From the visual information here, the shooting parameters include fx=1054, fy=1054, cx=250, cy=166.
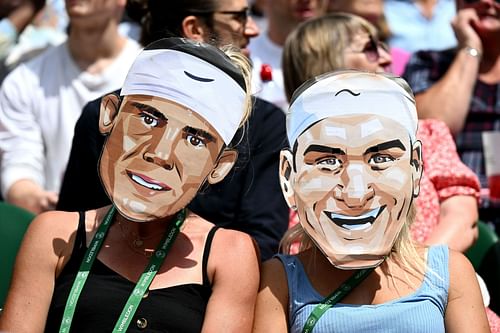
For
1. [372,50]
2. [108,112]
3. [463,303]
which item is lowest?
[372,50]

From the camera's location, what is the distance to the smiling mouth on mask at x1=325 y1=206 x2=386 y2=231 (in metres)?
2.35

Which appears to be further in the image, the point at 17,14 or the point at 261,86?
the point at 17,14

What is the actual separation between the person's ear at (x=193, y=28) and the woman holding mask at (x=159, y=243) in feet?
2.49

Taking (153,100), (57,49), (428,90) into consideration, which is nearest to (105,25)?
(57,49)

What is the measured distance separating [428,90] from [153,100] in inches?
77.4

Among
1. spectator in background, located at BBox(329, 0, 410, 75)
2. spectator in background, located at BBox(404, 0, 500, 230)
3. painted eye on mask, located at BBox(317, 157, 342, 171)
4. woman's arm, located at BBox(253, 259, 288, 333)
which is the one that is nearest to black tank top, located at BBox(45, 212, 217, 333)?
woman's arm, located at BBox(253, 259, 288, 333)

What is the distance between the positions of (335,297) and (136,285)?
0.45 metres

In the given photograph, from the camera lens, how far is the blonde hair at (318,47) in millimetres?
3418

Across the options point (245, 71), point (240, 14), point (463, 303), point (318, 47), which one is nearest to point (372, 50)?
point (318, 47)

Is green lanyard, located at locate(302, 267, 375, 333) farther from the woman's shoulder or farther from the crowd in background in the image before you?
the woman's shoulder

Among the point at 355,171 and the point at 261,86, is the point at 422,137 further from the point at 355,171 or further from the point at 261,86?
the point at 355,171

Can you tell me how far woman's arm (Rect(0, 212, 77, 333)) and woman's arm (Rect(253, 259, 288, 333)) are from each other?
0.47m

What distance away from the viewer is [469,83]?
408cm

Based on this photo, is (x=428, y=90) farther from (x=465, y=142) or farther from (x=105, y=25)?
(x=105, y=25)
